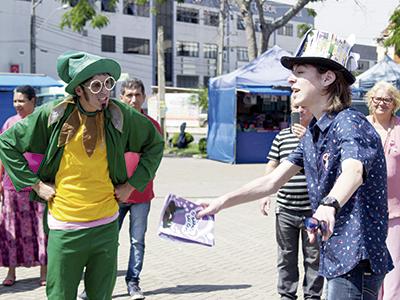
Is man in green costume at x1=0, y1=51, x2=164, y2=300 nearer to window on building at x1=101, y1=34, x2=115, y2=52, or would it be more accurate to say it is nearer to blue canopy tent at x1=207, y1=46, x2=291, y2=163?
blue canopy tent at x1=207, y1=46, x2=291, y2=163

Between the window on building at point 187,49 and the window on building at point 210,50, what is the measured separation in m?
1.03

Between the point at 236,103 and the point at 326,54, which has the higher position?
the point at 326,54

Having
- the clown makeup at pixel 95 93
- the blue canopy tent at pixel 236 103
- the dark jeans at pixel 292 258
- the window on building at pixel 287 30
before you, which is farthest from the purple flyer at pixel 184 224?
the window on building at pixel 287 30

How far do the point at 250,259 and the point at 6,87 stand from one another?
44.4 ft

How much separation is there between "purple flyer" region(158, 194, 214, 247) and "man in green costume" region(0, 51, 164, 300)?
85cm

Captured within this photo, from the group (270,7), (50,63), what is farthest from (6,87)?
(270,7)

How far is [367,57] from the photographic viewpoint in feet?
189

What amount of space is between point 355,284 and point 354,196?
0.36 metres

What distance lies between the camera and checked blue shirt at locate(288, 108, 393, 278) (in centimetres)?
250

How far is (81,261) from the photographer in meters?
3.66

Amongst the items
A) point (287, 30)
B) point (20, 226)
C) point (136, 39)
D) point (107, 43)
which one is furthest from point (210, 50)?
point (20, 226)

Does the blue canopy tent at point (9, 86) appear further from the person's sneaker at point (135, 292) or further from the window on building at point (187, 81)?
the window on building at point (187, 81)

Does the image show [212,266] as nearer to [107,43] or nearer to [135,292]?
[135,292]

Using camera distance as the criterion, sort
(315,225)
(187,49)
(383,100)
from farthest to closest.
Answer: (187,49)
(383,100)
(315,225)
